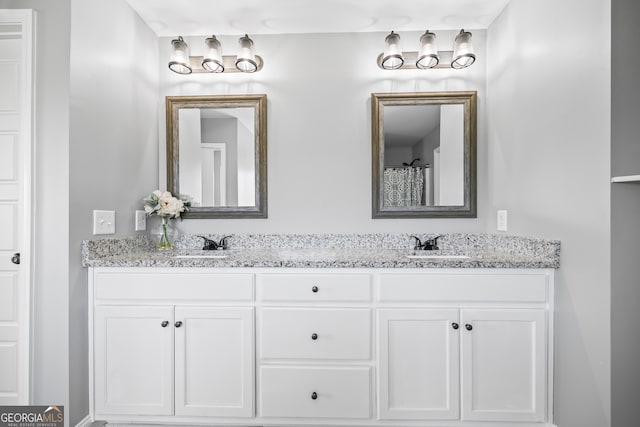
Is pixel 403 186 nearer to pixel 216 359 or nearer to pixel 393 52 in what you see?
pixel 393 52

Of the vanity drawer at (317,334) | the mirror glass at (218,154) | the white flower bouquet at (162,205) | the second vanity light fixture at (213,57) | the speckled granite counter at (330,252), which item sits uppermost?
the second vanity light fixture at (213,57)

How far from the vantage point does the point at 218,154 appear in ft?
6.75

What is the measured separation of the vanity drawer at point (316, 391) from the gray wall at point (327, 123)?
85cm

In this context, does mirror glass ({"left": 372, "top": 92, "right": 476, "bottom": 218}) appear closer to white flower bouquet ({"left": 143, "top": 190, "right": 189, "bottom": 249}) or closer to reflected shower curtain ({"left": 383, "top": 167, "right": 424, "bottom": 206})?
reflected shower curtain ({"left": 383, "top": 167, "right": 424, "bottom": 206})

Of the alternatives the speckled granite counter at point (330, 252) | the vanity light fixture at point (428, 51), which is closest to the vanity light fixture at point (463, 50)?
→ the vanity light fixture at point (428, 51)

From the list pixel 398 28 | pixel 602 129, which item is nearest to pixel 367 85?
pixel 398 28

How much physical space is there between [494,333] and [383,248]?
2.49 feet

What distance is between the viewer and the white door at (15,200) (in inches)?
55.6

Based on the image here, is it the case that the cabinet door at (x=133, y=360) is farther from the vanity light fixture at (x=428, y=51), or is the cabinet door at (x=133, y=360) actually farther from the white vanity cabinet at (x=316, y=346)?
the vanity light fixture at (x=428, y=51)

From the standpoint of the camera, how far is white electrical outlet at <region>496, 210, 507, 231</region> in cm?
183

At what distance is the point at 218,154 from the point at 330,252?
968 mm

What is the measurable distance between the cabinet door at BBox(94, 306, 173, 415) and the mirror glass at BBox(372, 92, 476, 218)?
1.37 metres

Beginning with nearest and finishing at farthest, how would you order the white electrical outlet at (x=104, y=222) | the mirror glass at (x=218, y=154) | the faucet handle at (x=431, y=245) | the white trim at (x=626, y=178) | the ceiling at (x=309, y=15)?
the white trim at (x=626, y=178)
the white electrical outlet at (x=104, y=222)
the ceiling at (x=309, y=15)
the faucet handle at (x=431, y=245)
the mirror glass at (x=218, y=154)

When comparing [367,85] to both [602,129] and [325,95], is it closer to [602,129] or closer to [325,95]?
[325,95]
